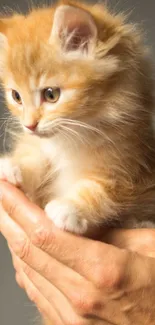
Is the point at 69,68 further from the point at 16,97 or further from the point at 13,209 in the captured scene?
the point at 13,209

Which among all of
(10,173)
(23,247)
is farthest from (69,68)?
(23,247)

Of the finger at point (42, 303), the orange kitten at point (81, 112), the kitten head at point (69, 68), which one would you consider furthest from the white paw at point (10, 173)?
the finger at point (42, 303)

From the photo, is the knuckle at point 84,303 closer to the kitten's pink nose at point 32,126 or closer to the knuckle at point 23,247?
the knuckle at point 23,247

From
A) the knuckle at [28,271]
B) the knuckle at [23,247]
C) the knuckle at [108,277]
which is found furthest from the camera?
the knuckle at [28,271]

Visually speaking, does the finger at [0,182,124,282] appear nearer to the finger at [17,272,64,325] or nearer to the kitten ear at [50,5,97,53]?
the finger at [17,272,64,325]

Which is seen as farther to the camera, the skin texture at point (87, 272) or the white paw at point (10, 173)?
the white paw at point (10, 173)

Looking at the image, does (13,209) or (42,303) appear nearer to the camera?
(13,209)

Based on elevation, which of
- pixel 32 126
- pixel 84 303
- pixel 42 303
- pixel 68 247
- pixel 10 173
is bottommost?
pixel 42 303
